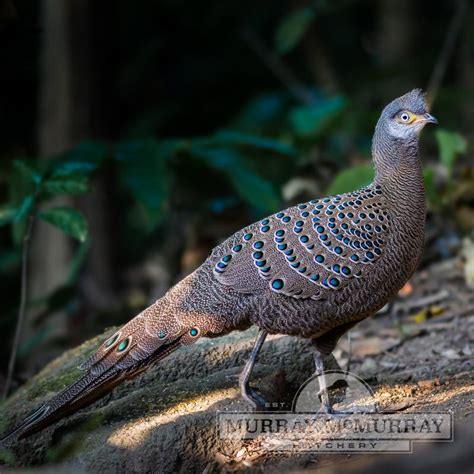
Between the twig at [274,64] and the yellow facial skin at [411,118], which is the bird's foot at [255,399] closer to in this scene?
the yellow facial skin at [411,118]

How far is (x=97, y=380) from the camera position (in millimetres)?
4383

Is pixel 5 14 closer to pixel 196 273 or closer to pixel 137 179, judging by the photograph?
pixel 137 179

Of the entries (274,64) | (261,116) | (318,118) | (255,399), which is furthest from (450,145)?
(274,64)

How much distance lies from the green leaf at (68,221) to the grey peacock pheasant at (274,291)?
1367mm

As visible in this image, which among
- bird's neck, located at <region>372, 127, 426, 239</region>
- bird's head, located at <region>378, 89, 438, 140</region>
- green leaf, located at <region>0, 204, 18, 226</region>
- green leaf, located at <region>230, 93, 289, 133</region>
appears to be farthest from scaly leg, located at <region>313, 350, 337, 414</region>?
green leaf, located at <region>230, 93, 289, 133</region>

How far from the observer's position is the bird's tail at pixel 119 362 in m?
4.36

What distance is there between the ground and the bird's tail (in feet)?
0.52

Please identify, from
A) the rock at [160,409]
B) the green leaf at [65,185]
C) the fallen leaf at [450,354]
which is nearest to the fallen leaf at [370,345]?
the fallen leaf at [450,354]

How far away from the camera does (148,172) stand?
24.3 ft

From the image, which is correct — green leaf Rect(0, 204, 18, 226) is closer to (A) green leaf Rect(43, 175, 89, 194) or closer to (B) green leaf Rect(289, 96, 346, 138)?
(A) green leaf Rect(43, 175, 89, 194)

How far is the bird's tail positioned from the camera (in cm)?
436

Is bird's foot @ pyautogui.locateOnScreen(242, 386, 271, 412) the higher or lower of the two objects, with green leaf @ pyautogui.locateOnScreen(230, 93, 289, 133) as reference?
lower

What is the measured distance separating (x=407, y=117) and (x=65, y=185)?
2403 millimetres

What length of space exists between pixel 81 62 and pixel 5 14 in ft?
5.20
